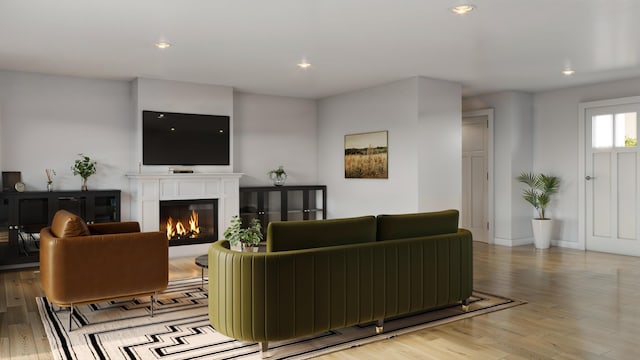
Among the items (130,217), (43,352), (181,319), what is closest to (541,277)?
(181,319)

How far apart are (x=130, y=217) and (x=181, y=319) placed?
321 centimetres

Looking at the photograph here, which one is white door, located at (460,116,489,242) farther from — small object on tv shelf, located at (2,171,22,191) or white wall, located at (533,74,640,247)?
small object on tv shelf, located at (2,171,22,191)

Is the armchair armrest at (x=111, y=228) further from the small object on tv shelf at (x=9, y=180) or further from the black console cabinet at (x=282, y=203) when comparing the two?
the black console cabinet at (x=282, y=203)

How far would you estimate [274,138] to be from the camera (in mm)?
8258

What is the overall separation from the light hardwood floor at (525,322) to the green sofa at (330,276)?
0.27 metres

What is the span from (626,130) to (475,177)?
2.29 metres

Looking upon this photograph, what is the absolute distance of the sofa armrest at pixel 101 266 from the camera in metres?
3.64

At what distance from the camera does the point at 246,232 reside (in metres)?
3.94

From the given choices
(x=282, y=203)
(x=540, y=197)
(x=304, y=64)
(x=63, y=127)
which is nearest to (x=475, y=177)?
(x=540, y=197)

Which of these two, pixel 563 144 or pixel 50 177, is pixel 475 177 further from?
pixel 50 177

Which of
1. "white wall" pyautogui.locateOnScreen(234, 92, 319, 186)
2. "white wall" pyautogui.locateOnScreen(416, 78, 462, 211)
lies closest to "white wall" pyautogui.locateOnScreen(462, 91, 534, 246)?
"white wall" pyautogui.locateOnScreen(416, 78, 462, 211)

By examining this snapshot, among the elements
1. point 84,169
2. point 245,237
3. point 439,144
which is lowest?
point 245,237

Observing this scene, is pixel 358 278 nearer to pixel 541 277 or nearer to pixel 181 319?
pixel 181 319

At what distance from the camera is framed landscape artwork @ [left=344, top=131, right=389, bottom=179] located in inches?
279
